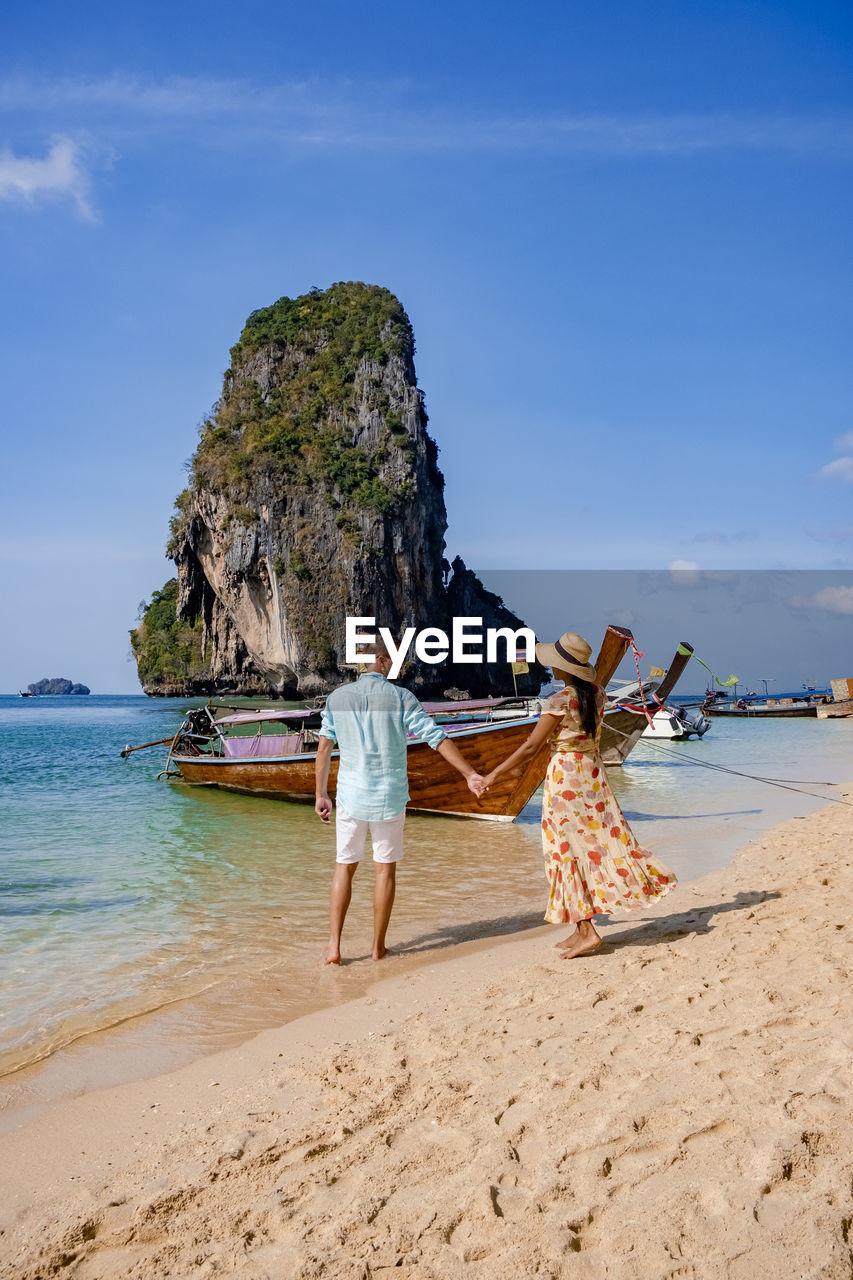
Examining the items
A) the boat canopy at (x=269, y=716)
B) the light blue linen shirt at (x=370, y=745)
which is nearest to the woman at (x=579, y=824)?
the light blue linen shirt at (x=370, y=745)

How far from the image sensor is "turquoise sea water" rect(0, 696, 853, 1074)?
15.5ft

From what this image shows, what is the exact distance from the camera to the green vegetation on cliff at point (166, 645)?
72.1 metres

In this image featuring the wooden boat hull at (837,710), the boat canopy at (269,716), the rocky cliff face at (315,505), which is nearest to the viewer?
the boat canopy at (269,716)

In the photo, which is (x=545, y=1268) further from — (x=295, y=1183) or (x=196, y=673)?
(x=196, y=673)

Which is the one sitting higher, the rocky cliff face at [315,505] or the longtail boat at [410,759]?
→ the rocky cliff face at [315,505]

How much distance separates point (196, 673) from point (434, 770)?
62.7m

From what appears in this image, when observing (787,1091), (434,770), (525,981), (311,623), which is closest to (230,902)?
(525,981)

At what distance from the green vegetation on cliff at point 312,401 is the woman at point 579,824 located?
50596 millimetres

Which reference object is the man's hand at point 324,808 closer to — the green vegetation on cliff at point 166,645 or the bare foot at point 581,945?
the bare foot at point 581,945

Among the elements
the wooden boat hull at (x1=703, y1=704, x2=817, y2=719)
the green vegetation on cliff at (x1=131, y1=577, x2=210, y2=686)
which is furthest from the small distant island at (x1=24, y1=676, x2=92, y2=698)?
the wooden boat hull at (x1=703, y1=704, x2=817, y2=719)

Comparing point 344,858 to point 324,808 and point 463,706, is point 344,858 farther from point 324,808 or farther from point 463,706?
point 463,706

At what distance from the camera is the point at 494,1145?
242cm

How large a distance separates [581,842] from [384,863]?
3.70ft

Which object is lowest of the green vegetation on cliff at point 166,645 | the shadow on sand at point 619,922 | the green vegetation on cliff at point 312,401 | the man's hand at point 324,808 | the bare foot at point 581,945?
the shadow on sand at point 619,922
